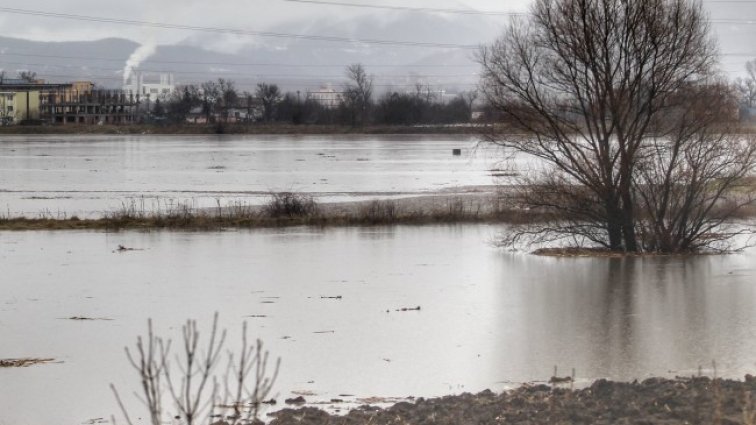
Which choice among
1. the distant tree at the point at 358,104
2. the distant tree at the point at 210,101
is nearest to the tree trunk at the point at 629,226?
the distant tree at the point at 358,104

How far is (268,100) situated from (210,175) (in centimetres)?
11054

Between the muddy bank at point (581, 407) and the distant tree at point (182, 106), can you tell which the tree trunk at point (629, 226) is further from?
the distant tree at point (182, 106)

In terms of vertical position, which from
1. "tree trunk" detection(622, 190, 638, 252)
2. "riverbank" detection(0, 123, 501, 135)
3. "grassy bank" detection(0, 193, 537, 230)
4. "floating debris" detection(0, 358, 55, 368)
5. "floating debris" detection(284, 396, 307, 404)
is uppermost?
"riverbank" detection(0, 123, 501, 135)

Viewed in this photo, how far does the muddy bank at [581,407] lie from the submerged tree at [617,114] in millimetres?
13738

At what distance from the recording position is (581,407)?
9578 millimetres

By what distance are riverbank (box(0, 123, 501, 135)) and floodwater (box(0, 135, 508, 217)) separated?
3953 cm

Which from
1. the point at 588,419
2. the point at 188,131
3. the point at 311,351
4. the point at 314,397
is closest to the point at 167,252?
the point at 311,351

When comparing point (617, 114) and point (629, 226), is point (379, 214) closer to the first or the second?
point (629, 226)

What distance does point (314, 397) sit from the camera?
1133cm

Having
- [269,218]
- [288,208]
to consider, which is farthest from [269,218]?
[288,208]

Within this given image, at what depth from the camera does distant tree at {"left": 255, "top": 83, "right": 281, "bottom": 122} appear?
511 ft

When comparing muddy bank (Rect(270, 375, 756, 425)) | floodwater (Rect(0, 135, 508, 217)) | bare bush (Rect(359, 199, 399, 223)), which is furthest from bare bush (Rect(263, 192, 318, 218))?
muddy bank (Rect(270, 375, 756, 425))

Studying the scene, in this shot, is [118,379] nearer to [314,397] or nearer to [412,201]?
[314,397]

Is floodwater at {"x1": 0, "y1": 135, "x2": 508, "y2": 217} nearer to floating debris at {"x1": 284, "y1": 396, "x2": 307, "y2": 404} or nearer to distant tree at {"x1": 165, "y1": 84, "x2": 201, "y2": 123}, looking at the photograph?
floating debris at {"x1": 284, "y1": 396, "x2": 307, "y2": 404}
